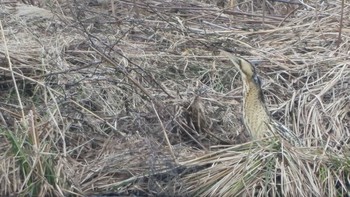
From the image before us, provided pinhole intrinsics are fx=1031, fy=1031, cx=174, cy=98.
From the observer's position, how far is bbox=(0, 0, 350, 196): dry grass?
5.47 meters

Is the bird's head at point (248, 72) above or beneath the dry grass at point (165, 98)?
above

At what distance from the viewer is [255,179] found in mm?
5465

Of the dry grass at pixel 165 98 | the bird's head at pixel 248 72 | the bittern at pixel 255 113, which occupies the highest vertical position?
the bird's head at pixel 248 72

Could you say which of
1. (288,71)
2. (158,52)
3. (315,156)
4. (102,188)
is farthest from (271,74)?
(102,188)

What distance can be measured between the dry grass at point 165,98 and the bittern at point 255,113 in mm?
119

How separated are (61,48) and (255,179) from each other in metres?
2.06

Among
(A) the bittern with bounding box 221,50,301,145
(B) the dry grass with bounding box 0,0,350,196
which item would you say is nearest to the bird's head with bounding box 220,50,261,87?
(A) the bittern with bounding box 221,50,301,145

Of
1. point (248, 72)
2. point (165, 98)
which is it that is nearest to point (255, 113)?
point (248, 72)

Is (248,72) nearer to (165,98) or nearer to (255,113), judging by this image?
(255,113)

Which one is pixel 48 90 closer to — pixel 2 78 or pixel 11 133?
pixel 2 78

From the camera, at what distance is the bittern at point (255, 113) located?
226 inches

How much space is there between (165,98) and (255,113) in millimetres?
860

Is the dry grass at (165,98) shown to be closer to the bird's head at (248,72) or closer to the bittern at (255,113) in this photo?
the bittern at (255,113)

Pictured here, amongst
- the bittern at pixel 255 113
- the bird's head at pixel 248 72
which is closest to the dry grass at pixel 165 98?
the bittern at pixel 255 113
